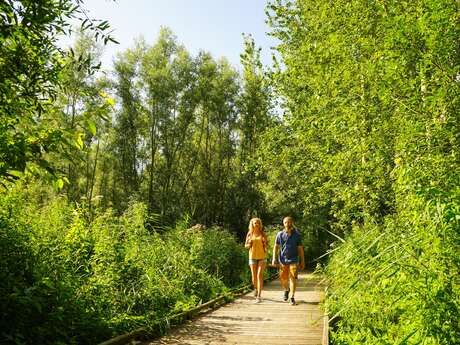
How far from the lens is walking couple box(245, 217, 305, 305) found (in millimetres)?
10633

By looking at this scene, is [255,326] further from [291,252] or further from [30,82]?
[30,82]

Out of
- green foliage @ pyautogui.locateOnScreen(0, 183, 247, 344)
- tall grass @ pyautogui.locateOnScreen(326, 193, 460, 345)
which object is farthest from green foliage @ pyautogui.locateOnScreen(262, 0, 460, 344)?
green foliage @ pyautogui.locateOnScreen(0, 183, 247, 344)

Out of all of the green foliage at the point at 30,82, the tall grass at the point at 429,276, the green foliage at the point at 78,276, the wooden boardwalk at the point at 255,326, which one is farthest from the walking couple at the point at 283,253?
the green foliage at the point at 30,82

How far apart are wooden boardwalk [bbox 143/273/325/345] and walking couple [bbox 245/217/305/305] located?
0.64m

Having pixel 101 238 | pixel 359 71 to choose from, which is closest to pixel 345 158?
pixel 359 71

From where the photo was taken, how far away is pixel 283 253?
10758 mm

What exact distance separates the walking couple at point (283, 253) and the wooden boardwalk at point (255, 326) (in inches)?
25.0

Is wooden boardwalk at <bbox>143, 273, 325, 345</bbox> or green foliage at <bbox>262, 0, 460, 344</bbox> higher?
green foliage at <bbox>262, 0, 460, 344</bbox>

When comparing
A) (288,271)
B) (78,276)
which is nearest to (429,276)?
(78,276)

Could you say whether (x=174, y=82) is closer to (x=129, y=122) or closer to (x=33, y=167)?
(x=129, y=122)

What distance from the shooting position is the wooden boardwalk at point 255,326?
6551 mm

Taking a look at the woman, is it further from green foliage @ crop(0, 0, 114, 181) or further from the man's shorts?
green foliage @ crop(0, 0, 114, 181)

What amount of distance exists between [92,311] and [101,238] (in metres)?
→ 1.62

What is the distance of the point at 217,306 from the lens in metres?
10.5
